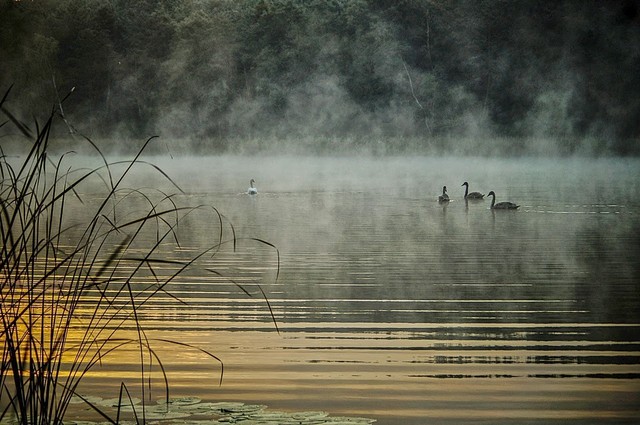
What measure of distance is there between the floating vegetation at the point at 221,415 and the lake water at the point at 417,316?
107 mm

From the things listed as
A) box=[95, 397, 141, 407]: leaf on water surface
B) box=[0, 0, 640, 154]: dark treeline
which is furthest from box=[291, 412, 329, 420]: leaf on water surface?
box=[0, 0, 640, 154]: dark treeline

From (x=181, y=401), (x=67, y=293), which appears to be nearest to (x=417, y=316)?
(x=67, y=293)

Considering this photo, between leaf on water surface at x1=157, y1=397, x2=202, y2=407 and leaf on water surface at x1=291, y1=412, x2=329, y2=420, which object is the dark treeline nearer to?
leaf on water surface at x1=157, y1=397, x2=202, y2=407

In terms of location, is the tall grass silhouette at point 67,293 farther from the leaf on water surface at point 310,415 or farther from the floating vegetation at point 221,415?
the leaf on water surface at point 310,415

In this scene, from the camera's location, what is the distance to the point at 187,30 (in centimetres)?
2772

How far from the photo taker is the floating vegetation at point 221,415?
123 inches

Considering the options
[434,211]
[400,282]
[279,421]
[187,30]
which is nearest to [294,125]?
[187,30]

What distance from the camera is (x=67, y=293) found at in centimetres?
380

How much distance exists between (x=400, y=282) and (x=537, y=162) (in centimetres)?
1967

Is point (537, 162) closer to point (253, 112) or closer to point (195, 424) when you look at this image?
point (253, 112)

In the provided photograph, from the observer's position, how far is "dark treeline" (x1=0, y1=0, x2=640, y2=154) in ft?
89.6

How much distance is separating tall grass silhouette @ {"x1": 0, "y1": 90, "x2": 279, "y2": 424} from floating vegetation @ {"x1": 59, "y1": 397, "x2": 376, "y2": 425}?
76 mm

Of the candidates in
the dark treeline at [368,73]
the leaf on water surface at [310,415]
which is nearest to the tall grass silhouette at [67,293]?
the leaf on water surface at [310,415]

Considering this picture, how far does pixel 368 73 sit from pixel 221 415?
25885mm
